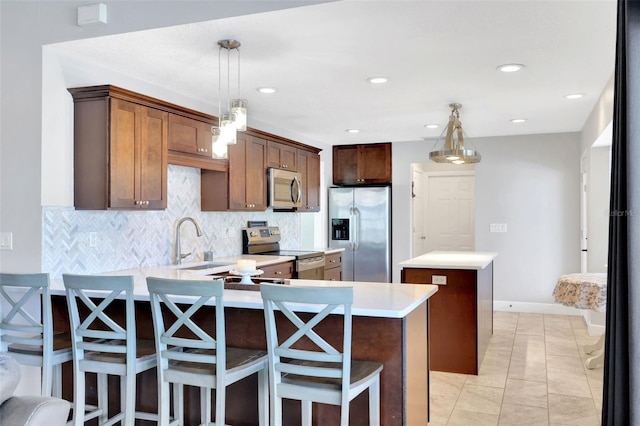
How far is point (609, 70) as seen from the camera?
3844 mm

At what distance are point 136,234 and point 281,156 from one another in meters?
2.09

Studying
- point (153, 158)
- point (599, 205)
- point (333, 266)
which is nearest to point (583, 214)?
point (599, 205)

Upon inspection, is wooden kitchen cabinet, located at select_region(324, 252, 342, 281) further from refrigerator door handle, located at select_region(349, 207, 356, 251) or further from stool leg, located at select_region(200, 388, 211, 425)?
stool leg, located at select_region(200, 388, 211, 425)

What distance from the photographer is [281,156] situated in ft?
19.0

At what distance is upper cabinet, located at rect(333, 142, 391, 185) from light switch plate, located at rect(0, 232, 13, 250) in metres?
5.04

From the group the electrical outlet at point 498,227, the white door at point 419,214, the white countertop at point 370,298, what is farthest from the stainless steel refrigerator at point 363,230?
the white countertop at point 370,298

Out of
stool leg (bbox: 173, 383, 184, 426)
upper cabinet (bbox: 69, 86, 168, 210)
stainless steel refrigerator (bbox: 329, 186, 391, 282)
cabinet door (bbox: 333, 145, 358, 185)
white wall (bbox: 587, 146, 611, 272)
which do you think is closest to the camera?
stool leg (bbox: 173, 383, 184, 426)

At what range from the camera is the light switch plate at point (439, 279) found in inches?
171

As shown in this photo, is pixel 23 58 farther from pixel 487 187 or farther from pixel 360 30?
pixel 487 187

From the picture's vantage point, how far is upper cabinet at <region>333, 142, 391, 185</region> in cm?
770

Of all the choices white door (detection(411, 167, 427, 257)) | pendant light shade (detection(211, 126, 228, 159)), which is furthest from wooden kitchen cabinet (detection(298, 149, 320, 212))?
pendant light shade (detection(211, 126, 228, 159))

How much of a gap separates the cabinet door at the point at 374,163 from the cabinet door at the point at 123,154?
4518 mm

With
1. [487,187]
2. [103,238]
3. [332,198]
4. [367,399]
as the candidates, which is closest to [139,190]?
[103,238]

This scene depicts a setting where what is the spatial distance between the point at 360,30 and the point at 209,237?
111 inches
